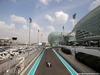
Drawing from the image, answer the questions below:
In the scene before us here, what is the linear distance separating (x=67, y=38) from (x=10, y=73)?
155082 mm

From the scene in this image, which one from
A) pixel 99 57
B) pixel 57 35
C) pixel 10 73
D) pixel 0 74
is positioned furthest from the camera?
pixel 57 35

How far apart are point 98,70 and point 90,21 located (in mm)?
76938

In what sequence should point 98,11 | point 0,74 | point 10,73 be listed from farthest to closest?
point 98,11 → point 10,73 → point 0,74

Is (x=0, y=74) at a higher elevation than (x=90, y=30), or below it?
below

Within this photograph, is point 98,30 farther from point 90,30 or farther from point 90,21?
point 90,21

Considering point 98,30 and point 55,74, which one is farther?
point 98,30

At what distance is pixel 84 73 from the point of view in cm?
1831

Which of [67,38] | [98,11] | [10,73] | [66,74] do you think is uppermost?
[98,11]

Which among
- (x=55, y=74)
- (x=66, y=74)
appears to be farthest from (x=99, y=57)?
(x=55, y=74)

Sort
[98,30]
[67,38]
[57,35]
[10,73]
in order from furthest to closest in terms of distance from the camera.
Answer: [57,35] < [67,38] < [98,30] < [10,73]

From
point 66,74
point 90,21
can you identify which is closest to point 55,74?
point 66,74

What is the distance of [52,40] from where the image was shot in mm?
181125

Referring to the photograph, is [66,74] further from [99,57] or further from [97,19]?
[97,19]

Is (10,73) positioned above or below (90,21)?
below
